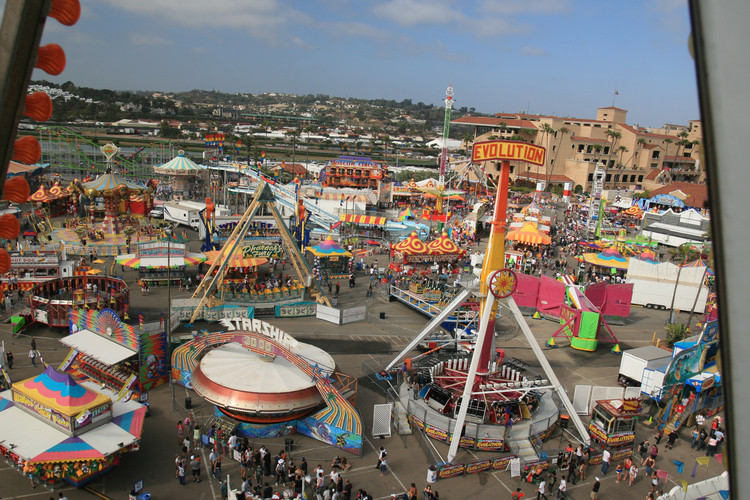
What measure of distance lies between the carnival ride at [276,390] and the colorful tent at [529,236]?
2959cm

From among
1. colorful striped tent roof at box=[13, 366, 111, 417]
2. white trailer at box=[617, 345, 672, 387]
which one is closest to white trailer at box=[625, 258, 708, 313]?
white trailer at box=[617, 345, 672, 387]

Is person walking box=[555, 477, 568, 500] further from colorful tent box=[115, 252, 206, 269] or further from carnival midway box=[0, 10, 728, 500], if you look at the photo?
colorful tent box=[115, 252, 206, 269]

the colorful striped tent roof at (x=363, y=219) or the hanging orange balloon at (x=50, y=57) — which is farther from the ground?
the hanging orange balloon at (x=50, y=57)

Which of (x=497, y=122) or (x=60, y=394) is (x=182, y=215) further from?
(x=497, y=122)

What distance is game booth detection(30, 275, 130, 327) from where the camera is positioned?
25.3 meters

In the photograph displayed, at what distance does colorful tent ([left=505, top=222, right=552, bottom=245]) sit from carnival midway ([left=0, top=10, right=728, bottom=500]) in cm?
979

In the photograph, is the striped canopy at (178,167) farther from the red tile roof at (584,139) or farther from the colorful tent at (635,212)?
the red tile roof at (584,139)

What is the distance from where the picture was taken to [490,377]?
2009 centimetres

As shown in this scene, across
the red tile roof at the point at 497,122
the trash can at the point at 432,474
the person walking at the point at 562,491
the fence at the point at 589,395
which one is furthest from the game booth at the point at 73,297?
the red tile roof at the point at 497,122

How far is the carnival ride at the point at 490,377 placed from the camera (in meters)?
17.6

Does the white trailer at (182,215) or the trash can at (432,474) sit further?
the white trailer at (182,215)

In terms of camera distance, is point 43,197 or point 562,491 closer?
point 562,491

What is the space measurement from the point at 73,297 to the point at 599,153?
9145 cm

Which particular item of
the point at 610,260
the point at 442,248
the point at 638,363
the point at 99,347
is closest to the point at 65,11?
the point at 99,347
